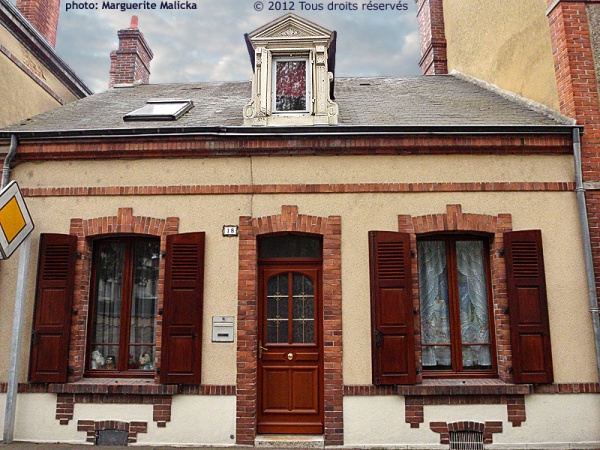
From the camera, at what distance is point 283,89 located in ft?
23.6

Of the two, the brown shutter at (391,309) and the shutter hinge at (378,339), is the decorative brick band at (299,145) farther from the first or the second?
the shutter hinge at (378,339)

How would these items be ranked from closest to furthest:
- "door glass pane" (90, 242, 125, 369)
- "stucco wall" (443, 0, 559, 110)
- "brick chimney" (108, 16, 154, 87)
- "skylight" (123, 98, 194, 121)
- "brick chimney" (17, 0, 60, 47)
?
"door glass pane" (90, 242, 125, 369)
"skylight" (123, 98, 194, 121)
"stucco wall" (443, 0, 559, 110)
"brick chimney" (17, 0, 60, 47)
"brick chimney" (108, 16, 154, 87)

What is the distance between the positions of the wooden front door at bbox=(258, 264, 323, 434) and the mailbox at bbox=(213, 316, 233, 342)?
1.49 ft

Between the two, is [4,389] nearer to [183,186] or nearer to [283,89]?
[183,186]

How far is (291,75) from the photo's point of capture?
723 centimetres

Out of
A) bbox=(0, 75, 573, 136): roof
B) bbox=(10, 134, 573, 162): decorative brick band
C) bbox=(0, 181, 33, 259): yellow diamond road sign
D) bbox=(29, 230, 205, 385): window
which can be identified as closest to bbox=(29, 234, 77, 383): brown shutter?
bbox=(29, 230, 205, 385): window

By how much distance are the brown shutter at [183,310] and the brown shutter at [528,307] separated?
13.6 ft

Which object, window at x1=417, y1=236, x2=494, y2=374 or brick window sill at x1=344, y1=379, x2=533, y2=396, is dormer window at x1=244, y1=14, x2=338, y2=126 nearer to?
window at x1=417, y1=236, x2=494, y2=374

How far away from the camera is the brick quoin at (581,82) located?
21.2 ft

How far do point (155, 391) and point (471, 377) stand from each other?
13.9 feet

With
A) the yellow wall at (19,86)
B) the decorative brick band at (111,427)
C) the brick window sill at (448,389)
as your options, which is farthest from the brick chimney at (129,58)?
the brick window sill at (448,389)

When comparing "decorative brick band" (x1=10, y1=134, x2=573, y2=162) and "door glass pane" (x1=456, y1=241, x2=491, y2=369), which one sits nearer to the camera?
"door glass pane" (x1=456, y1=241, x2=491, y2=369)

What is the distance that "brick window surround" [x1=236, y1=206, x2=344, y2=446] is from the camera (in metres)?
6.08

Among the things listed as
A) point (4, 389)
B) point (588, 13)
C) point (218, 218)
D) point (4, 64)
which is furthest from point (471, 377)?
point (4, 64)
